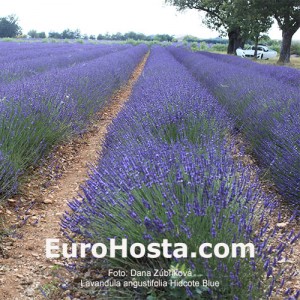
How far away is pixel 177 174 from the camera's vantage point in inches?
85.8

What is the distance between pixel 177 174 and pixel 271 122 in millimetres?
2296

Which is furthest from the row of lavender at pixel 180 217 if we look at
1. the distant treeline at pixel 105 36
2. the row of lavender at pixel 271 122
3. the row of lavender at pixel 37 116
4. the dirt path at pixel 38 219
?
the distant treeline at pixel 105 36

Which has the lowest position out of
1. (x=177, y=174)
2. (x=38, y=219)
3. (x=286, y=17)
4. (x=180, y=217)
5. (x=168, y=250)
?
(x=38, y=219)

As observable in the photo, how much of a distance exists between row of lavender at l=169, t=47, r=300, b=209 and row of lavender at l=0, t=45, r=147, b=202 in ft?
6.47

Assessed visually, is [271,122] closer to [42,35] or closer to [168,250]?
[168,250]

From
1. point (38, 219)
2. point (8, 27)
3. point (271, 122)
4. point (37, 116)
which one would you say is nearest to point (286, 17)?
point (271, 122)

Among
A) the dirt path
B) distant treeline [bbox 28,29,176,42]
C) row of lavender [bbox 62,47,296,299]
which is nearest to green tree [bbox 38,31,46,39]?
distant treeline [bbox 28,29,176,42]

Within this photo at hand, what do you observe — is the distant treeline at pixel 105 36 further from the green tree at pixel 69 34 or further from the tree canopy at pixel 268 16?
the tree canopy at pixel 268 16

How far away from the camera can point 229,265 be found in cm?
174

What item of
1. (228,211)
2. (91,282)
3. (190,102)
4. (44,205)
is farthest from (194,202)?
(190,102)

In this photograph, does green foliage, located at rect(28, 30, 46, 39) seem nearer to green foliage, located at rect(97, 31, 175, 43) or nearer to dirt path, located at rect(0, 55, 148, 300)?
green foliage, located at rect(97, 31, 175, 43)

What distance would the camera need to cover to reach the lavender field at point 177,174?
1.77 m

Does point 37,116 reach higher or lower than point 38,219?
higher

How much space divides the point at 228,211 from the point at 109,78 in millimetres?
6547
